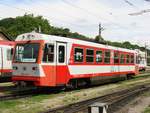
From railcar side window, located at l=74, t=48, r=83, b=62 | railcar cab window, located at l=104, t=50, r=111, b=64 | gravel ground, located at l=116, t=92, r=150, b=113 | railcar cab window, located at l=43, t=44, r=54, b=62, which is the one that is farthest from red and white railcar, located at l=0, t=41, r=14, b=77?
gravel ground, located at l=116, t=92, r=150, b=113

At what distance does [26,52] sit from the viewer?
1897 centimetres

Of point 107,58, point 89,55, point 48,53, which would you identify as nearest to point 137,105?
point 48,53

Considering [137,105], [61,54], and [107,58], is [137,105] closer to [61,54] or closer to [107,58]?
[61,54]

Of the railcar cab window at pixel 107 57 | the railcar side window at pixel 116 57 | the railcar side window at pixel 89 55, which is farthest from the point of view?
the railcar side window at pixel 116 57

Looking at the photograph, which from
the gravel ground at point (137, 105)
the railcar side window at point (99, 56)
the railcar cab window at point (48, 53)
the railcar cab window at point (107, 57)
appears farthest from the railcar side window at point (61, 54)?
the railcar cab window at point (107, 57)

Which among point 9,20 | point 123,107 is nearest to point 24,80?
point 123,107

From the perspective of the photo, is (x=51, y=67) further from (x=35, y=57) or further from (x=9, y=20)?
(x=9, y=20)

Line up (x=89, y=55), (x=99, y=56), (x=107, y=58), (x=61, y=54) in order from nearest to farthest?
(x=61, y=54) < (x=89, y=55) < (x=99, y=56) < (x=107, y=58)

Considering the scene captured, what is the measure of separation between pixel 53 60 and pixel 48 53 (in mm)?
A: 514

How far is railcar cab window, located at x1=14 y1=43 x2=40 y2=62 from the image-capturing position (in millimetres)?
18562

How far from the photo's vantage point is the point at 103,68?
83.5 ft

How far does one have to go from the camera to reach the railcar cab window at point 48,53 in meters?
18.6

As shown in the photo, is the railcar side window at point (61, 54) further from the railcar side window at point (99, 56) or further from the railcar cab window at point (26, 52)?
the railcar side window at point (99, 56)

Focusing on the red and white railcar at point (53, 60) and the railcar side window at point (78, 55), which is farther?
the railcar side window at point (78, 55)
